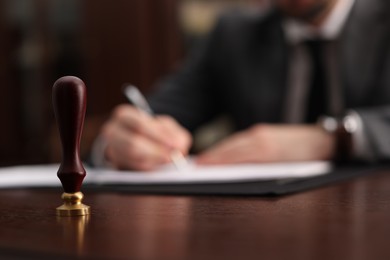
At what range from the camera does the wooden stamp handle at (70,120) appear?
0.46 meters

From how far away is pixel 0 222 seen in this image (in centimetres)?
47

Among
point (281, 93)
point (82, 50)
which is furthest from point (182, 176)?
point (82, 50)

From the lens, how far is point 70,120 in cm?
48

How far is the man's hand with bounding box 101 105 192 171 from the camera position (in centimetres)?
98

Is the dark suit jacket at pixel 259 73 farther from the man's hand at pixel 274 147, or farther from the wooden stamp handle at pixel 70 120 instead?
the wooden stamp handle at pixel 70 120

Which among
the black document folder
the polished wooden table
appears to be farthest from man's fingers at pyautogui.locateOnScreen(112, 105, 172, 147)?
the polished wooden table

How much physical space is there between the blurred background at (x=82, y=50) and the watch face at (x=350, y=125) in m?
1.62

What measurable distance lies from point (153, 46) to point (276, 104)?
1.59 m

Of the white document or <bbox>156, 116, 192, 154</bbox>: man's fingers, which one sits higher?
<bbox>156, 116, 192, 154</bbox>: man's fingers

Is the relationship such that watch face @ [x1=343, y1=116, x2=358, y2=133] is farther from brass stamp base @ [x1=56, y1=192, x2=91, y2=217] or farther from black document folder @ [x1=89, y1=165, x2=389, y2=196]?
brass stamp base @ [x1=56, y1=192, x2=91, y2=217]

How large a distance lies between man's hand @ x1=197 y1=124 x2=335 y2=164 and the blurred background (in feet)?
5.06

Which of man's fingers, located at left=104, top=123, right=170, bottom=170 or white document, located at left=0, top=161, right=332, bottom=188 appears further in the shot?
man's fingers, located at left=104, top=123, right=170, bottom=170

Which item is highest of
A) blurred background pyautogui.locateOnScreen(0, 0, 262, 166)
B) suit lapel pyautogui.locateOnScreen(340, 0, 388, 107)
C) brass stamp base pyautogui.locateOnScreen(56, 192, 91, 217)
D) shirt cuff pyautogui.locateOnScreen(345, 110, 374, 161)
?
blurred background pyautogui.locateOnScreen(0, 0, 262, 166)

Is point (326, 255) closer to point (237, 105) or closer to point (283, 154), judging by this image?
point (283, 154)
